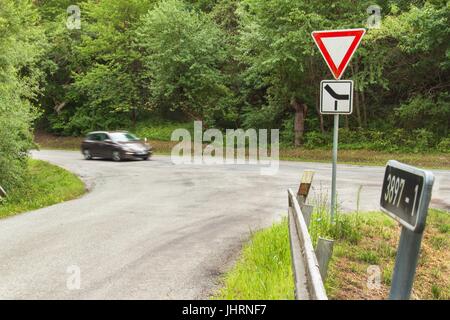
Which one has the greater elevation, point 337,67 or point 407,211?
point 337,67

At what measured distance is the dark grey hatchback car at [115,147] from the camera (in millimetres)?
24391

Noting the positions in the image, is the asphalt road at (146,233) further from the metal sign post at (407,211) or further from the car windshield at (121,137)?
the car windshield at (121,137)

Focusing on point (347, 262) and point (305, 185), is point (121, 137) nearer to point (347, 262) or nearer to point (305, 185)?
point (305, 185)

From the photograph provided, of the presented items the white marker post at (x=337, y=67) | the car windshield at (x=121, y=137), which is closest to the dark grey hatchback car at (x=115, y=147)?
the car windshield at (x=121, y=137)

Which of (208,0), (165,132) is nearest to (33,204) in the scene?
(165,132)

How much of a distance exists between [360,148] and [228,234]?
63.0 feet

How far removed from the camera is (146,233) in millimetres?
8258

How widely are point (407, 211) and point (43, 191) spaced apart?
14.9 meters

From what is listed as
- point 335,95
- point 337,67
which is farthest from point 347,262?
point 337,67

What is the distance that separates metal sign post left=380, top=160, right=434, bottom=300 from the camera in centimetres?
220

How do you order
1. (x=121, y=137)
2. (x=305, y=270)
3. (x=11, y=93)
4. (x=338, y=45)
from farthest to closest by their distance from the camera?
1. (x=121, y=137)
2. (x=11, y=93)
3. (x=338, y=45)
4. (x=305, y=270)

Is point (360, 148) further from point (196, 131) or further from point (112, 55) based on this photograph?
point (112, 55)

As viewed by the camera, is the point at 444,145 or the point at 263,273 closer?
the point at 263,273

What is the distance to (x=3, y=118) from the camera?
15.2m
